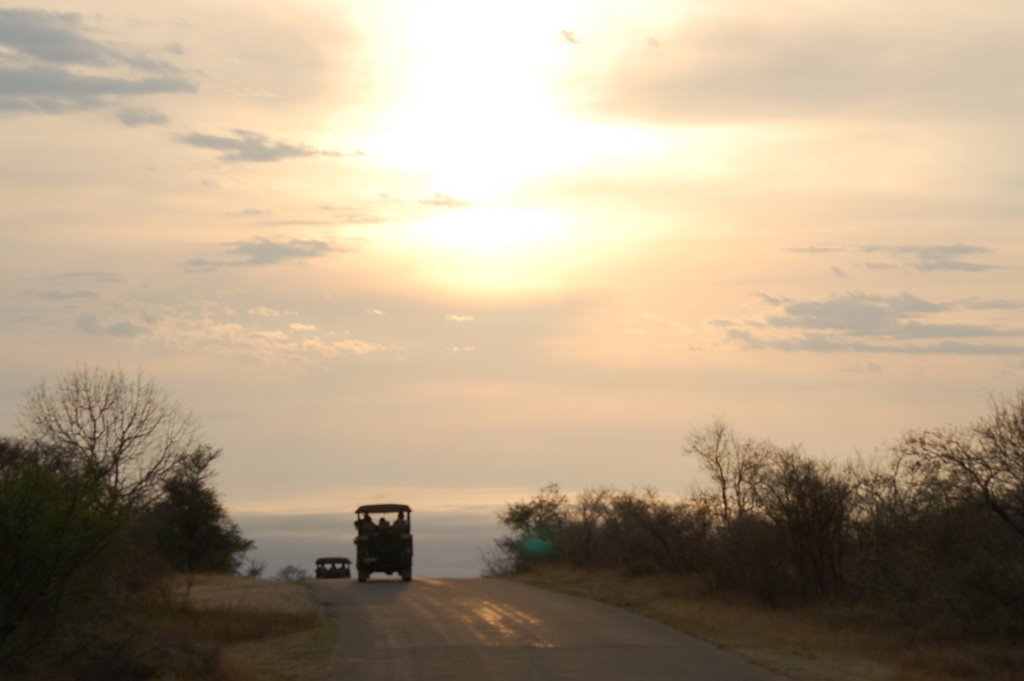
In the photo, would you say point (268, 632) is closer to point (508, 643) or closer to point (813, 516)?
point (508, 643)

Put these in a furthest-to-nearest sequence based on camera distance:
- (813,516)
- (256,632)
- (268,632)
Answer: (813,516) → (268,632) → (256,632)

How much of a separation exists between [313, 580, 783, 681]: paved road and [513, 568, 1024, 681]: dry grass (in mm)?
790

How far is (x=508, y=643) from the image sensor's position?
2275 centimetres

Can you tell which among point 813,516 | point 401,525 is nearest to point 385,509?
point 401,525

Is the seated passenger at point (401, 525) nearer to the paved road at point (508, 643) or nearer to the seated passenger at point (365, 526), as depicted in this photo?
the seated passenger at point (365, 526)

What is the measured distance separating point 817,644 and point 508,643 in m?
6.02

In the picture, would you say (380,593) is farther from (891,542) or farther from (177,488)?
(177,488)

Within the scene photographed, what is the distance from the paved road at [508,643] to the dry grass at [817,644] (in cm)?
79

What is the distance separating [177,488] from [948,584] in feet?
130

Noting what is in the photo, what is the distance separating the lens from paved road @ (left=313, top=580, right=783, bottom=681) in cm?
1903

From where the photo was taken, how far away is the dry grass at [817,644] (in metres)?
19.8

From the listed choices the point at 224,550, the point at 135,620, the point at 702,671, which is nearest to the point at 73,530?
the point at 135,620

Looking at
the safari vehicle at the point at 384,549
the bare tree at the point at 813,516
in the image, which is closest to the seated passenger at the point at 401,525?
the safari vehicle at the point at 384,549

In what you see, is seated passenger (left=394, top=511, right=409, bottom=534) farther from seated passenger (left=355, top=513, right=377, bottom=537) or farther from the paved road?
the paved road
